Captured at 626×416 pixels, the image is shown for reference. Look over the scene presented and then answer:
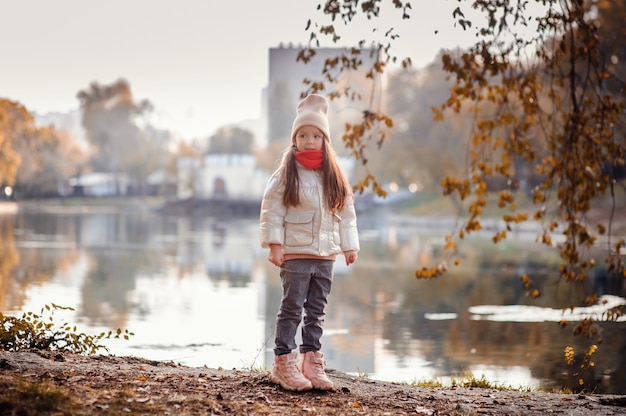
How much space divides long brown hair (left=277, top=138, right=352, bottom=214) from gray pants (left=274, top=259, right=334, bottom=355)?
0.29m

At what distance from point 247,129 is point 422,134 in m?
34.0

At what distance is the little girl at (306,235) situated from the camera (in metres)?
4.71

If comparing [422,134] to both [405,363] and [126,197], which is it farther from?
[405,363]

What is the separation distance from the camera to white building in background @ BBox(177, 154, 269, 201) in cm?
7644

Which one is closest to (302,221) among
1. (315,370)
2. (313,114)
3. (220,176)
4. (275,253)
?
(275,253)

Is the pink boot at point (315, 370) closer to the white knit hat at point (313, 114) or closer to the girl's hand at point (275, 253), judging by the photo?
the girl's hand at point (275, 253)

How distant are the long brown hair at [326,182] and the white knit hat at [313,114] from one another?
130 millimetres

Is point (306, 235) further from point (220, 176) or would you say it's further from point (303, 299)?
point (220, 176)

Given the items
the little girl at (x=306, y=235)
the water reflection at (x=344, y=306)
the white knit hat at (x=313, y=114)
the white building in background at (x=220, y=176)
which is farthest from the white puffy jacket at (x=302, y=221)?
the white building in background at (x=220, y=176)

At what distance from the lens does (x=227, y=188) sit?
77.2 meters

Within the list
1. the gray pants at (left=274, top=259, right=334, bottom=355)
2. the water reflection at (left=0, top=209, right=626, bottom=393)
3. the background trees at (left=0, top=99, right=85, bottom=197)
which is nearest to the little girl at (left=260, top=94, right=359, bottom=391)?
the gray pants at (left=274, top=259, right=334, bottom=355)

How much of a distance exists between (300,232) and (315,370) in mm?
679

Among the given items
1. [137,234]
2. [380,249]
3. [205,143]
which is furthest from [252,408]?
[205,143]

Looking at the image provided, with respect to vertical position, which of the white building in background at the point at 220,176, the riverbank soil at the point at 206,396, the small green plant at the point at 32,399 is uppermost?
the white building in background at the point at 220,176
